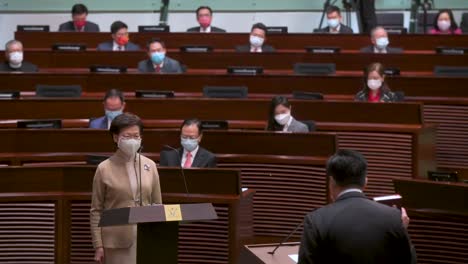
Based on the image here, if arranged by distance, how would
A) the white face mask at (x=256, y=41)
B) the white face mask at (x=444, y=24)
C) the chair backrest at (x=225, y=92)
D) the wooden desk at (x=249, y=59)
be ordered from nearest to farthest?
the chair backrest at (x=225, y=92), the wooden desk at (x=249, y=59), the white face mask at (x=256, y=41), the white face mask at (x=444, y=24)

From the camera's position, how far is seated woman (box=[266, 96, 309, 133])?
7.37 metres

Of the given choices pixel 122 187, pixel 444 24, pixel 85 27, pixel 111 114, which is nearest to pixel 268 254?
pixel 122 187

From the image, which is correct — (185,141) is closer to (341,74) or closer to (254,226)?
(254,226)

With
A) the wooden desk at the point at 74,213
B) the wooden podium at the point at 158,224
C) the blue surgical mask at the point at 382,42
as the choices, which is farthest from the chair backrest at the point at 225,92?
the wooden podium at the point at 158,224

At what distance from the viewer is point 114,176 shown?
516 centimetres

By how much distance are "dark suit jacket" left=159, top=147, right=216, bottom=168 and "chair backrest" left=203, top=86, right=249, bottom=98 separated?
1.62 metres

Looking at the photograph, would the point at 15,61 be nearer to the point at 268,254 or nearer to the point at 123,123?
the point at 123,123

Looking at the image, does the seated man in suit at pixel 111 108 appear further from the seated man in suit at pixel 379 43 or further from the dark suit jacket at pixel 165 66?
the seated man in suit at pixel 379 43

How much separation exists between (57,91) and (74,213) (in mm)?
2634

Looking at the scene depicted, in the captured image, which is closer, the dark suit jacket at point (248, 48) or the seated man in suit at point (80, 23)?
Result: the dark suit jacket at point (248, 48)

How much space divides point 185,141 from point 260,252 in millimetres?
2567

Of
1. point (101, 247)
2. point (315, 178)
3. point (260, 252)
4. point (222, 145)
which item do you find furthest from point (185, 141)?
point (260, 252)

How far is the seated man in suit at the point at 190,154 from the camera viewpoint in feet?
22.4

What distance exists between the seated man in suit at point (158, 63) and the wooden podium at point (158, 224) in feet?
16.2
